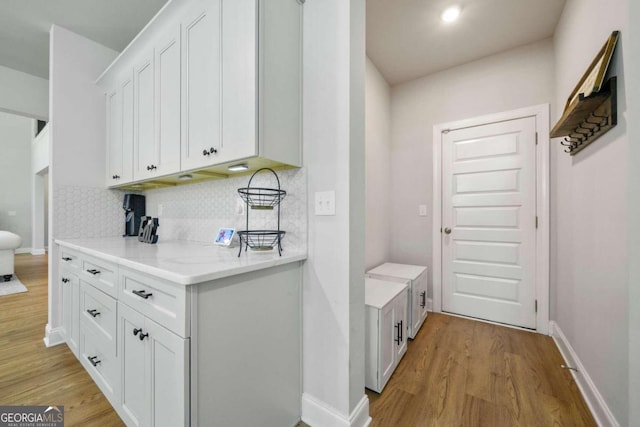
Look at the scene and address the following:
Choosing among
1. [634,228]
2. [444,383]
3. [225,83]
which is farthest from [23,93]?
[634,228]

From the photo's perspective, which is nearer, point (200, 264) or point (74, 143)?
point (200, 264)

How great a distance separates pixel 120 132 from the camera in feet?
7.45

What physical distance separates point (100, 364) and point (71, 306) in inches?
28.8

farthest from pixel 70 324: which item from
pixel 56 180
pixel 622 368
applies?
pixel 622 368

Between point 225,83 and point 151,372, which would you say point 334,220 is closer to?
point 225,83

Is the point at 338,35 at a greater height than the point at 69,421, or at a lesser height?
greater

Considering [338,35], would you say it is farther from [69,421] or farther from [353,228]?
[69,421]

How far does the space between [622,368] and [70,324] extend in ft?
11.0

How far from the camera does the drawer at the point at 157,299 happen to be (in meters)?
0.92

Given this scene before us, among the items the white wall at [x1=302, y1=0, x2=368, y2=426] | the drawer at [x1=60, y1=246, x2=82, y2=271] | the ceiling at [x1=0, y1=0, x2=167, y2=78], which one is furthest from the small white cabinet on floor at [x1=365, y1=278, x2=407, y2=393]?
the ceiling at [x1=0, y1=0, x2=167, y2=78]

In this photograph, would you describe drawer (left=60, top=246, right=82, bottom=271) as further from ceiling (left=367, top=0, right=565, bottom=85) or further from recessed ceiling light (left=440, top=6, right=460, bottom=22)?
recessed ceiling light (left=440, top=6, right=460, bottom=22)

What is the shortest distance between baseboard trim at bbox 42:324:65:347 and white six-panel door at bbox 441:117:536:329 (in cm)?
367

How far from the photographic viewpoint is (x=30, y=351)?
2045 millimetres

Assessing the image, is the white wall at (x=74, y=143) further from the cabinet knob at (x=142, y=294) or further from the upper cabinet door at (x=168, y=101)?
the cabinet knob at (x=142, y=294)
